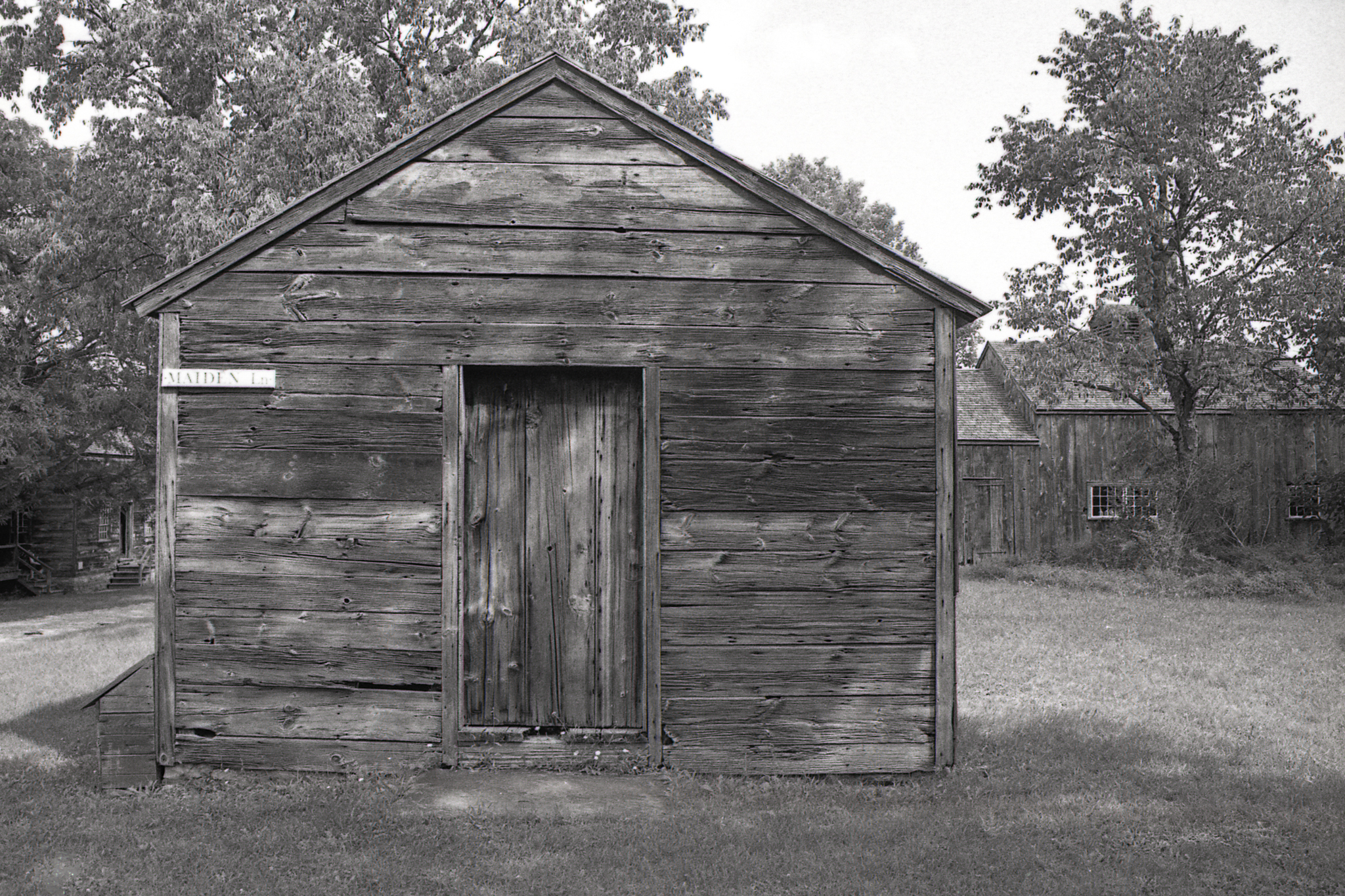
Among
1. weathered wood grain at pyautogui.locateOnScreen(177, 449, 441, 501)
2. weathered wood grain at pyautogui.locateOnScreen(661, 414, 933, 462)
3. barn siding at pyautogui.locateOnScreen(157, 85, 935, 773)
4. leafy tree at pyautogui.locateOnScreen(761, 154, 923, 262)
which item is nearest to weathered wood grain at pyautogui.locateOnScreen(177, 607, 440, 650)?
barn siding at pyautogui.locateOnScreen(157, 85, 935, 773)

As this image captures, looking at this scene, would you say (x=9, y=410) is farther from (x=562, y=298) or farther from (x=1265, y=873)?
(x=1265, y=873)

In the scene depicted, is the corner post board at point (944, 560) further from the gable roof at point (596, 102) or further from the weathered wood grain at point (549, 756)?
the weathered wood grain at point (549, 756)

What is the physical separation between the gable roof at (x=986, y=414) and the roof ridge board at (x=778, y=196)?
68.1ft

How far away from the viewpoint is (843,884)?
17.7 ft

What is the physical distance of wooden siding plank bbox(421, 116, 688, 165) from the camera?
23.6 feet

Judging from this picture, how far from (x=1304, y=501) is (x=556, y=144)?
86.8ft

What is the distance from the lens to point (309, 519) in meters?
7.04

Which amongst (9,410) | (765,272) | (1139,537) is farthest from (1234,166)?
(9,410)

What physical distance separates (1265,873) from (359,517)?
5.81 metres

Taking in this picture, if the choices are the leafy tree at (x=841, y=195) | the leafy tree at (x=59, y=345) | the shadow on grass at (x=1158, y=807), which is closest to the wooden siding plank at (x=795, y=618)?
the shadow on grass at (x=1158, y=807)

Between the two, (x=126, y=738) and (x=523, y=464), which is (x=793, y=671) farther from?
(x=126, y=738)

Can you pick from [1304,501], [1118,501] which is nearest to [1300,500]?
[1304,501]

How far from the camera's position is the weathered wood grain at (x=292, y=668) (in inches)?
276

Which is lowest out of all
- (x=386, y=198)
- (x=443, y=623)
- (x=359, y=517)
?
(x=443, y=623)
